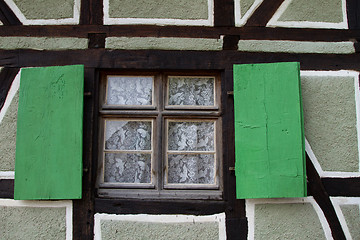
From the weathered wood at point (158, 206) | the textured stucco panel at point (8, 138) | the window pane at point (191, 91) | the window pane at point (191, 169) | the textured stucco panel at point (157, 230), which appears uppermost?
the window pane at point (191, 91)

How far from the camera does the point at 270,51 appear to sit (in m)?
2.98

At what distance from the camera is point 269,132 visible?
276 centimetres

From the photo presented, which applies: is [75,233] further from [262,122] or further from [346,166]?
[346,166]

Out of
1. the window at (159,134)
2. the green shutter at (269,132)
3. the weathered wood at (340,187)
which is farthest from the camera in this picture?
the window at (159,134)

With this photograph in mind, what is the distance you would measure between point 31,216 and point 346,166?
2481 mm

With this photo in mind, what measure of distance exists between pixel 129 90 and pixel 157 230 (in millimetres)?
1159

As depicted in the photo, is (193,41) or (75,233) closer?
(75,233)

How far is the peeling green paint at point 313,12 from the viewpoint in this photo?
119 inches

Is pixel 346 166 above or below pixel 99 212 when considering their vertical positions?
above

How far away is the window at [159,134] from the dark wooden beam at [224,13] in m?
0.43

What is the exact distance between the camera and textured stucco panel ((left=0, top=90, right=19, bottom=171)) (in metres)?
2.86

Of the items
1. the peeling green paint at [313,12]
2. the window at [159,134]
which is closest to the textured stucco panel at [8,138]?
the window at [159,134]

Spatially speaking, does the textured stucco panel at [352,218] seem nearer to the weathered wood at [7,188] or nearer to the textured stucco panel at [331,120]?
the textured stucco panel at [331,120]

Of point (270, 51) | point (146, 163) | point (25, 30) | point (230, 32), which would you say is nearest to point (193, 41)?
point (230, 32)
